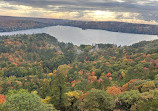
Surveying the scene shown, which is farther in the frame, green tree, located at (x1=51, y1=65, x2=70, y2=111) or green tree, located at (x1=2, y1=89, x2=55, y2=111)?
green tree, located at (x1=51, y1=65, x2=70, y2=111)

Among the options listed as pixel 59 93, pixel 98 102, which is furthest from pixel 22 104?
pixel 59 93

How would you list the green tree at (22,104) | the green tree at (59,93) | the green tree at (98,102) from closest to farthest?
the green tree at (22,104), the green tree at (98,102), the green tree at (59,93)

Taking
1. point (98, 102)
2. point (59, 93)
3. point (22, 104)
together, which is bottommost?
point (59, 93)

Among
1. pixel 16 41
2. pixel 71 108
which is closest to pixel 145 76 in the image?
pixel 71 108

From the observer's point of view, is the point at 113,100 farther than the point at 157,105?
Yes

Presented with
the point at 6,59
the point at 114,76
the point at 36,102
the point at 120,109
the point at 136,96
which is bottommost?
the point at 6,59

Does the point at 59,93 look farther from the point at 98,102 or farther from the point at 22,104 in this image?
the point at 22,104

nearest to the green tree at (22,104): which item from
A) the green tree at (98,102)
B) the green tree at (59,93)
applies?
the green tree at (98,102)

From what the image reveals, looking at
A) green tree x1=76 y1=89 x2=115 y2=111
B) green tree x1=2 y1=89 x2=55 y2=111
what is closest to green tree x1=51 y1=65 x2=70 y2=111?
green tree x1=76 y1=89 x2=115 y2=111

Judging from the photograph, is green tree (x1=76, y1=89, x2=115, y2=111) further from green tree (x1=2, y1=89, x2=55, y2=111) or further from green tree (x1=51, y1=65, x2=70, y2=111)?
green tree (x1=2, y1=89, x2=55, y2=111)

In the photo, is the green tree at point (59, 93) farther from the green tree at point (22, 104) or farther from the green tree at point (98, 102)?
the green tree at point (22, 104)

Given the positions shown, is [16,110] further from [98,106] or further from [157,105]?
[157,105]
